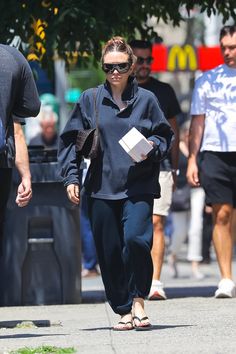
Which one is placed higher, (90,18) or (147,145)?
(90,18)

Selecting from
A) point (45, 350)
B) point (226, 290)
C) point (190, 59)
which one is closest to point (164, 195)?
point (226, 290)

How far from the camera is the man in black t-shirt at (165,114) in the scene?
10.7 m

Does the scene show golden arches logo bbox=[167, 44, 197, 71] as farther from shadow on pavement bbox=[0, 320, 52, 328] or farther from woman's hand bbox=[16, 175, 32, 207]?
woman's hand bbox=[16, 175, 32, 207]

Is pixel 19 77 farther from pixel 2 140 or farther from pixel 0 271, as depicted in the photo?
pixel 0 271

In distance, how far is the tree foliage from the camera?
404 inches

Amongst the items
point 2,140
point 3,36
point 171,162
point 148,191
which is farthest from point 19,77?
point 171,162

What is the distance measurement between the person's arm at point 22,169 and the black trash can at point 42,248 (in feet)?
7.52

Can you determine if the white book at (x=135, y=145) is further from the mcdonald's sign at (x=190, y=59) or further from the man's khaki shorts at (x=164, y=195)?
the mcdonald's sign at (x=190, y=59)

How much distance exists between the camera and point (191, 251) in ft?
51.7

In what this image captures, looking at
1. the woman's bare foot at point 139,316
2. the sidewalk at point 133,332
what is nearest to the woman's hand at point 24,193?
the sidewalk at point 133,332

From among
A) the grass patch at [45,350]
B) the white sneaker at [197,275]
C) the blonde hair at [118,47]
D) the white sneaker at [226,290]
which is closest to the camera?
the grass patch at [45,350]

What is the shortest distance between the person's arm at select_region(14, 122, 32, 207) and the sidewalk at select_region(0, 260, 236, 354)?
84 centimetres

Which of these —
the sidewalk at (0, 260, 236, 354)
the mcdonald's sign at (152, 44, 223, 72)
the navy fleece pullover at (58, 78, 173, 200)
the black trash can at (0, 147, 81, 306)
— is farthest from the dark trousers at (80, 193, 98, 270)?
the mcdonald's sign at (152, 44, 223, 72)

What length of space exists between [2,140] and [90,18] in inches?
117
